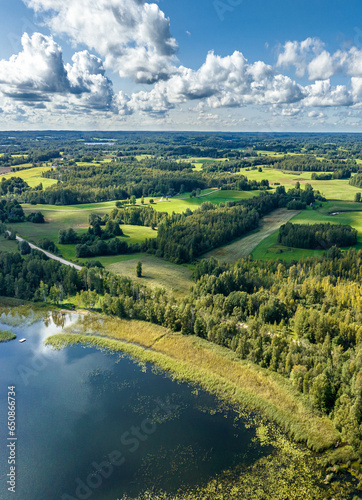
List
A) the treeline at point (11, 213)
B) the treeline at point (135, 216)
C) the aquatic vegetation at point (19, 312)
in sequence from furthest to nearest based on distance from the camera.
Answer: the treeline at point (11, 213)
the treeline at point (135, 216)
the aquatic vegetation at point (19, 312)

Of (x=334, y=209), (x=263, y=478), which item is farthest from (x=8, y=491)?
(x=334, y=209)

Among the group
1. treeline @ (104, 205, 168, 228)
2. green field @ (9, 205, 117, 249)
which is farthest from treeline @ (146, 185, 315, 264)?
green field @ (9, 205, 117, 249)

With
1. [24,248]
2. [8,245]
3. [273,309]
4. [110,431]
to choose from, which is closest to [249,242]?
[273,309]

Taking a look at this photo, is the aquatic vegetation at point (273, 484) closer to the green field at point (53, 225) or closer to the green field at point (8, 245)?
the green field at point (8, 245)

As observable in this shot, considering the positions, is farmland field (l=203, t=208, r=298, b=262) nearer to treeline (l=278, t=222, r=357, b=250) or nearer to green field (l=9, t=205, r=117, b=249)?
treeline (l=278, t=222, r=357, b=250)

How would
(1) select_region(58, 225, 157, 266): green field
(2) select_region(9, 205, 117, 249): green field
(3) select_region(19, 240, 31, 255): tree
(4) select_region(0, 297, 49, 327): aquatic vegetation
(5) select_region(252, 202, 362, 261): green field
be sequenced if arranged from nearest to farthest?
1. (4) select_region(0, 297, 49, 327): aquatic vegetation
2. (5) select_region(252, 202, 362, 261): green field
3. (1) select_region(58, 225, 157, 266): green field
4. (3) select_region(19, 240, 31, 255): tree
5. (2) select_region(9, 205, 117, 249): green field

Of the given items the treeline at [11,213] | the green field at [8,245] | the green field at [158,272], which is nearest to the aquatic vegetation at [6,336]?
the green field at [158,272]
